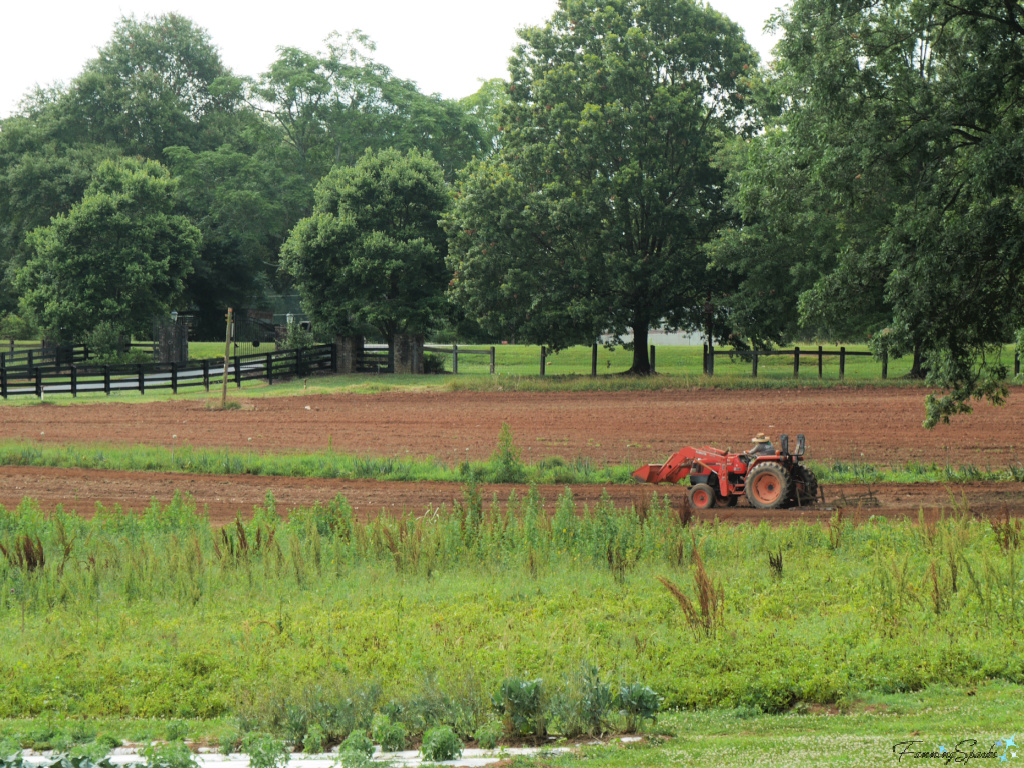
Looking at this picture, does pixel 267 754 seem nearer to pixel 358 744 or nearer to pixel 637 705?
pixel 358 744

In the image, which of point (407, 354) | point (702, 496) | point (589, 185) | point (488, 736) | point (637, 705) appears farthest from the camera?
point (407, 354)

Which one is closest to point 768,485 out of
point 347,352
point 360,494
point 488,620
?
point 360,494

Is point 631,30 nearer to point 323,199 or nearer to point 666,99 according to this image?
point 666,99

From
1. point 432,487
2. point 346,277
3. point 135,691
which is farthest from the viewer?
point 346,277

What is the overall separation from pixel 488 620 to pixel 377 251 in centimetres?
3543

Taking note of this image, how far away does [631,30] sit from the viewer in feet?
119

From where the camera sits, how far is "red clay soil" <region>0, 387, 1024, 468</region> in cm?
2188

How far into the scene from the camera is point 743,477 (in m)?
15.7

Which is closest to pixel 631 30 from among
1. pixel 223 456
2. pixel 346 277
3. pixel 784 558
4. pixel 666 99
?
pixel 666 99

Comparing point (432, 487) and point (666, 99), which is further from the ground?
point (666, 99)

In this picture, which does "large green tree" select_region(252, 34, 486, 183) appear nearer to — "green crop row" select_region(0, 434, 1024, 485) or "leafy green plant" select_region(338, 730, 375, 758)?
"green crop row" select_region(0, 434, 1024, 485)

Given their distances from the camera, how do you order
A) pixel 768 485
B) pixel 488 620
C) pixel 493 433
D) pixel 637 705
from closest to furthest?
pixel 637 705
pixel 488 620
pixel 768 485
pixel 493 433

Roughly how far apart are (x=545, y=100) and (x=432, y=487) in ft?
78.9

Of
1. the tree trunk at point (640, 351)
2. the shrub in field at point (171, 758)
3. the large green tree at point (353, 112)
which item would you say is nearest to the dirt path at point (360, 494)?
the shrub in field at point (171, 758)
